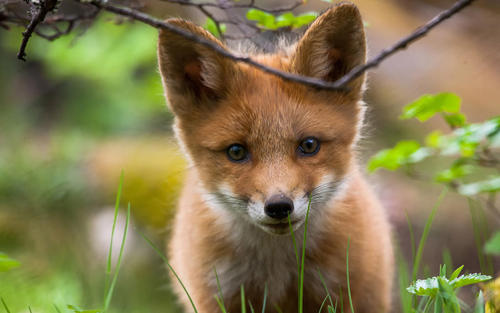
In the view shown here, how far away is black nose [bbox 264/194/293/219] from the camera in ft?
7.75

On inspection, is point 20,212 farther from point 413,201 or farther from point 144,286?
point 413,201

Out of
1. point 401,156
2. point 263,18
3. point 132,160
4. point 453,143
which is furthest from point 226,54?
point 132,160

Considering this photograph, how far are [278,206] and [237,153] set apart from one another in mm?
496

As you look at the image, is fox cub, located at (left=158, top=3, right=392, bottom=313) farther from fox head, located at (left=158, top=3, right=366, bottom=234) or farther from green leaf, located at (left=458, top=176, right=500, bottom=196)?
green leaf, located at (left=458, top=176, right=500, bottom=196)

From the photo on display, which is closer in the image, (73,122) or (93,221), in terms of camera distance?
(93,221)

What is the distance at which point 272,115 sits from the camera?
107 inches

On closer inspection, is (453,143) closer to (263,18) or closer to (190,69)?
(263,18)

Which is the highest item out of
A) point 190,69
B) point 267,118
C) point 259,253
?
point 190,69

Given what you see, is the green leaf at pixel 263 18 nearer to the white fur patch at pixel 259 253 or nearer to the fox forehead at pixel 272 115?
the fox forehead at pixel 272 115

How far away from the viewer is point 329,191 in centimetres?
286

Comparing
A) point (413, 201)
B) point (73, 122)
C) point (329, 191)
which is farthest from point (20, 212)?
point (413, 201)

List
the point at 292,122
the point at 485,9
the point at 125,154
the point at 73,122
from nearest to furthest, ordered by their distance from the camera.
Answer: the point at 292,122
the point at 485,9
the point at 125,154
the point at 73,122

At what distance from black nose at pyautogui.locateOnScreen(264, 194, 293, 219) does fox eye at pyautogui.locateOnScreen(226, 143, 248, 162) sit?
418mm

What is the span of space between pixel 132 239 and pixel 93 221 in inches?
19.1
